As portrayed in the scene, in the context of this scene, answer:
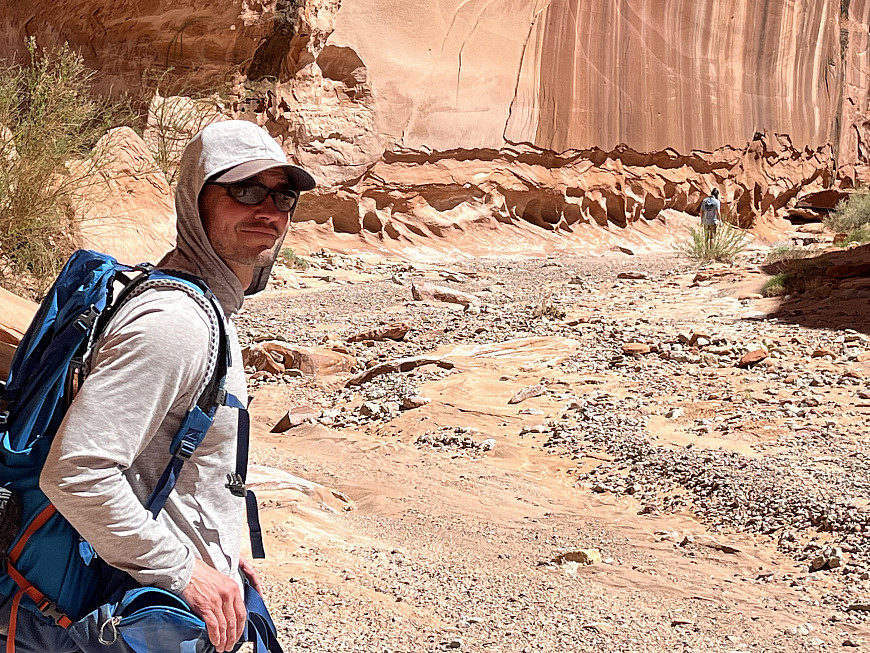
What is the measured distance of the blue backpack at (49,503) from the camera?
4.32ft

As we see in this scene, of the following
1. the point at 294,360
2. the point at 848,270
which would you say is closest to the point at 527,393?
the point at 294,360

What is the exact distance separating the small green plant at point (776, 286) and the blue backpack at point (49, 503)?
376 inches

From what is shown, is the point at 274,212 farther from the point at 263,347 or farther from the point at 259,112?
the point at 259,112

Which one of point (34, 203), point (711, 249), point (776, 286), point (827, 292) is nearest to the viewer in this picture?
point (34, 203)

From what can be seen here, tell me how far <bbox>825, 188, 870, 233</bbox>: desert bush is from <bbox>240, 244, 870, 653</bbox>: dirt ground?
42.6 feet

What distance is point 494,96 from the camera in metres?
18.4

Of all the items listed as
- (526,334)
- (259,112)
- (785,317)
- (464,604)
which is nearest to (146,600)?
(464,604)

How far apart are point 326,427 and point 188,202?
5.18 meters

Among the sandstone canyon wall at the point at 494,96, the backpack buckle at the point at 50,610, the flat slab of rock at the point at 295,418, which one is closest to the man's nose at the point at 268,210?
the backpack buckle at the point at 50,610

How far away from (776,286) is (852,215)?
12.9 m

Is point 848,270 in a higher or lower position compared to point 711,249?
higher

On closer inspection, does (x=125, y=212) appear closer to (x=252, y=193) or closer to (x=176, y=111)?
(x=176, y=111)

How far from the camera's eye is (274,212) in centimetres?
152

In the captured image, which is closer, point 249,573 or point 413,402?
point 249,573
